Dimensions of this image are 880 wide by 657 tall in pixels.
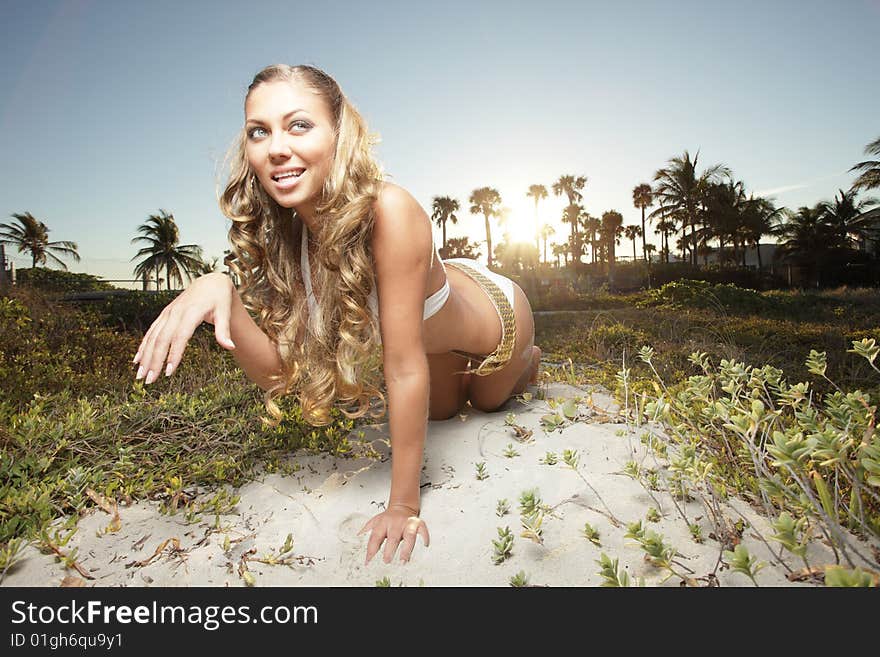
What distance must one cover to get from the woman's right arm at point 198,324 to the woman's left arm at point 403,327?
2.04 feet

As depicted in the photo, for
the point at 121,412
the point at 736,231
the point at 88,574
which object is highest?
the point at 736,231

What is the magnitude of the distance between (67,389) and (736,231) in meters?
44.8

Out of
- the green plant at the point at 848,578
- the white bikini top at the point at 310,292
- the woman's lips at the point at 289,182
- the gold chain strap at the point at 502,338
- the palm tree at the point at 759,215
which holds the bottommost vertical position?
the green plant at the point at 848,578

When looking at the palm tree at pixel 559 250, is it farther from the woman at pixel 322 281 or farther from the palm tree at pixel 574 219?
the woman at pixel 322 281

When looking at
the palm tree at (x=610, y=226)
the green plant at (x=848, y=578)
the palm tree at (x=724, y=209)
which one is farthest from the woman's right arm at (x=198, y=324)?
the palm tree at (x=610, y=226)

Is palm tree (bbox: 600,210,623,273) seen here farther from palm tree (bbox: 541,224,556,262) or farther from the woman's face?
the woman's face

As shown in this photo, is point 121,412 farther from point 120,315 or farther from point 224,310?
point 120,315

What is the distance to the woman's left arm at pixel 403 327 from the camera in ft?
7.17

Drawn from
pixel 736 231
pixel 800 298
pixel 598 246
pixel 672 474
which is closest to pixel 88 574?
pixel 672 474

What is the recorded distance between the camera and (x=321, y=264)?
7.97ft

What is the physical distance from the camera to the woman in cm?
212

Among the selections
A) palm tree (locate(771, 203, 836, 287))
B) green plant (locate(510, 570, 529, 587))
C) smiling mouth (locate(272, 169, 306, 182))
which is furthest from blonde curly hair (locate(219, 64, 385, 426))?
palm tree (locate(771, 203, 836, 287))

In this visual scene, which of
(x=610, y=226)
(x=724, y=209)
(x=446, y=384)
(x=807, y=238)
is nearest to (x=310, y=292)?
(x=446, y=384)

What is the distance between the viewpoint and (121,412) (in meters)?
3.33
